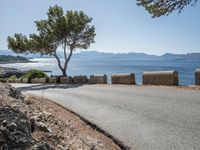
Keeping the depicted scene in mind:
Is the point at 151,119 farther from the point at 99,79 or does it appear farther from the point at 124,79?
the point at 99,79

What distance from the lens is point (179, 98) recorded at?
11.9 meters

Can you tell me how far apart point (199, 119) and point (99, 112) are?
10.5 ft

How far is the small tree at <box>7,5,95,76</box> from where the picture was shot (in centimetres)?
3678

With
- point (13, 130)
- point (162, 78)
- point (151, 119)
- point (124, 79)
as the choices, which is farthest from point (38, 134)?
point (124, 79)

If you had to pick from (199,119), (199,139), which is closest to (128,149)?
(199,139)

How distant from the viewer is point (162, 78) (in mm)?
17906

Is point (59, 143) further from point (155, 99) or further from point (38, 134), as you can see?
point (155, 99)

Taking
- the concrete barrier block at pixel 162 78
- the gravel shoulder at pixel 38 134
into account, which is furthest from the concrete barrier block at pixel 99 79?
the gravel shoulder at pixel 38 134

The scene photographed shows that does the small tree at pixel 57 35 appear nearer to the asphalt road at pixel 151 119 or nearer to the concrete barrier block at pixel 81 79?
the concrete barrier block at pixel 81 79

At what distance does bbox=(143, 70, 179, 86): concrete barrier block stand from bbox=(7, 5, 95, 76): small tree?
747 inches

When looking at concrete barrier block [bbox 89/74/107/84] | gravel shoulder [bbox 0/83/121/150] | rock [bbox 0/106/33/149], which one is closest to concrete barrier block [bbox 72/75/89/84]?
concrete barrier block [bbox 89/74/107/84]

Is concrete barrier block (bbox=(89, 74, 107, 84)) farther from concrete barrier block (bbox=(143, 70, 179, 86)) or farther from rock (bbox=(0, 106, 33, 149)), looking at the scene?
rock (bbox=(0, 106, 33, 149))

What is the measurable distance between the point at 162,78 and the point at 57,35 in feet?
70.0

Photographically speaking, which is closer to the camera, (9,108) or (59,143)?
(9,108)
